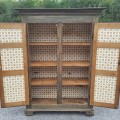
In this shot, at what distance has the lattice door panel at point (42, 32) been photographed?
10.3 feet

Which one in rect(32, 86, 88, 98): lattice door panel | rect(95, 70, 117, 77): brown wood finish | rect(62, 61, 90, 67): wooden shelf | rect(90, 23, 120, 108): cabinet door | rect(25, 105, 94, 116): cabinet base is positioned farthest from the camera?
rect(32, 86, 88, 98): lattice door panel

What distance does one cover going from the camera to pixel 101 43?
2732mm

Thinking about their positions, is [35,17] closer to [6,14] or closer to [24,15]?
[24,15]

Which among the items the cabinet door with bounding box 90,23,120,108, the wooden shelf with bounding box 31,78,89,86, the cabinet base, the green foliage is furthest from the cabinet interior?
the green foliage

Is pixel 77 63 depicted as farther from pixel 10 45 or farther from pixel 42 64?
pixel 10 45

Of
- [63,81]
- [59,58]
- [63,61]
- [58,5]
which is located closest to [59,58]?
[59,58]

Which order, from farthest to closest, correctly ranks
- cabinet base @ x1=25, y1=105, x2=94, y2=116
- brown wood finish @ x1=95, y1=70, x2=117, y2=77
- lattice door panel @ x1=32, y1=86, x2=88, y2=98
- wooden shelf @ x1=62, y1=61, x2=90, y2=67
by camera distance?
lattice door panel @ x1=32, y1=86, x2=88, y2=98
cabinet base @ x1=25, y1=105, x2=94, y2=116
wooden shelf @ x1=62, y1=61, x2=90, y2=67
brown wood finish @ x1=95, y1=70, x2=117, y2=77

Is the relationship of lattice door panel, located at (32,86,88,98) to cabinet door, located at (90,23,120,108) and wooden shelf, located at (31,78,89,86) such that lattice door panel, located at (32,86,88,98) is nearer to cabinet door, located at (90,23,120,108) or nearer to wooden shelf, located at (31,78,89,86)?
wooden shelf, located at (31,78,89,86)

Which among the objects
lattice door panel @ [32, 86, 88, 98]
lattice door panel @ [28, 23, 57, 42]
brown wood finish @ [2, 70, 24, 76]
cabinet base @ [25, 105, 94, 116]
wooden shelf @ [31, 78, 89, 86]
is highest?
lattice door panel @ [28, 23, 57, 42]

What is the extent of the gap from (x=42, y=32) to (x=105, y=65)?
4.05 feet

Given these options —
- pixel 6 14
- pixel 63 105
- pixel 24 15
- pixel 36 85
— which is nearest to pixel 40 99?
pixel 36 85

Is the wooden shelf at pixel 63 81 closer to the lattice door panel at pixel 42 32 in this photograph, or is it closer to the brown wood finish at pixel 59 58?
the brown wood finish at pixel 59 58

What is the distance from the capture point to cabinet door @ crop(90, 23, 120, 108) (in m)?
2.68

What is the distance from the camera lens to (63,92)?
3.43m
